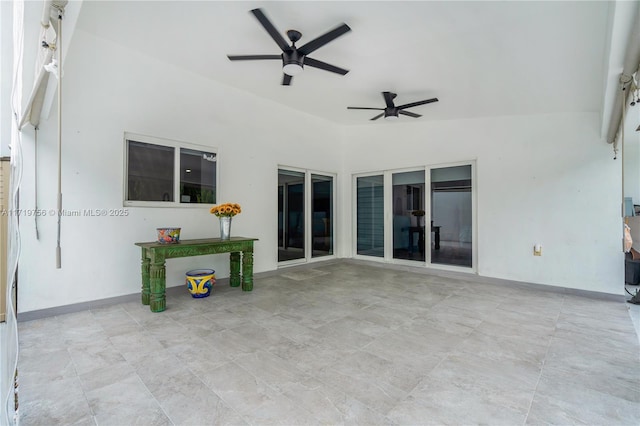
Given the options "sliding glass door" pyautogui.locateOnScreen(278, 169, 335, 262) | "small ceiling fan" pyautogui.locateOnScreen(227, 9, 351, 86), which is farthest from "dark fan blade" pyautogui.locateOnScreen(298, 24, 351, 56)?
"sliding glass door" pyautogui.locateOnScreen(278, 169, 335, 262)

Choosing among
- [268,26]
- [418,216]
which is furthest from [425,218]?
[268,26]

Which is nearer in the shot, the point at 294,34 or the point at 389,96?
the point at 294,34

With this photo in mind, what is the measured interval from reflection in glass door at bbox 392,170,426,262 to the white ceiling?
1818mm

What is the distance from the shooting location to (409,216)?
20.9 ft

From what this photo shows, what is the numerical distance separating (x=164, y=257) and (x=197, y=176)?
160 cm

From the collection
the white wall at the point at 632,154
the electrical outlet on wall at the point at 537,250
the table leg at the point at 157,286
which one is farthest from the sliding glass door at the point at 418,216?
the table leg at the point at 157,286

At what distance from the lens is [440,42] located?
3.31 m

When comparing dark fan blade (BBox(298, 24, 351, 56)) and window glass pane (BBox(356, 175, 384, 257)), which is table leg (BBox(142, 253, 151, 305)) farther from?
window glass pane (BBox(356, 175, 384, 257))

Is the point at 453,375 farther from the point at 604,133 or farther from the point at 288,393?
the point at 604,133

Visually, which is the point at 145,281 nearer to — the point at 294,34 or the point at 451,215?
the point at 294,34

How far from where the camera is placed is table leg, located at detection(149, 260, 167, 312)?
11.7ft

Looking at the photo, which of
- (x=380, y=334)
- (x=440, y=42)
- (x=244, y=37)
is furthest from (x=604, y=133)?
(x=244, y=37)

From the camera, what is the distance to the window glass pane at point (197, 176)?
460cm

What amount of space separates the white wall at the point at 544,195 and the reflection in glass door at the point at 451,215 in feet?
0.79
